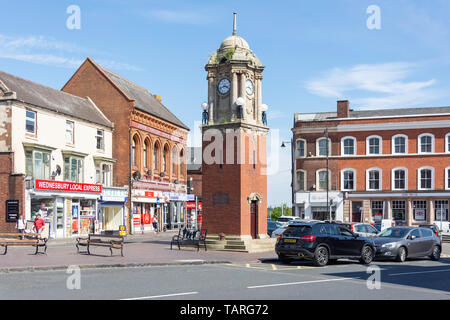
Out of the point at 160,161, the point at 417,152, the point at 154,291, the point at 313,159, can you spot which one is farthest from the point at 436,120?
the point at 154,291

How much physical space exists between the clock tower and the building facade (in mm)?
12246

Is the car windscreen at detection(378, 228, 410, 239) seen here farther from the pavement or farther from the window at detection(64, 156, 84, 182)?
the window at detection(64, 156, 84, 182)

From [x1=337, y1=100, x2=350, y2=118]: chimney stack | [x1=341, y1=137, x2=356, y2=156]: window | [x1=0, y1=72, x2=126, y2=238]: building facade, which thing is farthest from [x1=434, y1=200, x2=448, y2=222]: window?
[x1=0, y1=72, x2=126, y2=238]: building facade

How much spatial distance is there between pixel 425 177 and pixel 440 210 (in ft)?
11.0

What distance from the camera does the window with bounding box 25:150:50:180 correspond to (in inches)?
1281

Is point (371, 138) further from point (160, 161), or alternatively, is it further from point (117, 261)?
point (117, 261)

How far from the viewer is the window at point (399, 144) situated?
52.3 meters

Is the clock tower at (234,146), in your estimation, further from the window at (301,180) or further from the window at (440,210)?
the window at (440,210)

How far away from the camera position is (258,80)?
2689cm

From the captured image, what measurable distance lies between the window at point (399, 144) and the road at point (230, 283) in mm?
35311

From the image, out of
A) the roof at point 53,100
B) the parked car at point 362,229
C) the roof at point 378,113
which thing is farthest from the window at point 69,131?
the roof at point 378,113

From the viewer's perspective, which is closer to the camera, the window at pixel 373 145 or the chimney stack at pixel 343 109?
the window at pixel 373 145

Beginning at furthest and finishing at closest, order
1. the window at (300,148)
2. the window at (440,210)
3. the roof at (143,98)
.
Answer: the window at (300,148) → the window at (440,210) → the roof at (143,98)

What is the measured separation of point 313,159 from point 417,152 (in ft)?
31.8
